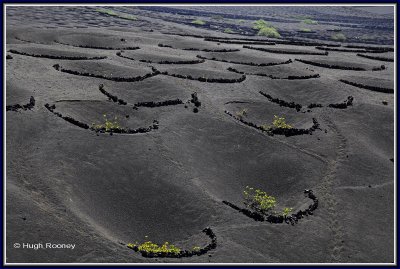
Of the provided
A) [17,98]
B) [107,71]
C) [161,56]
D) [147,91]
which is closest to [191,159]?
[147,91]

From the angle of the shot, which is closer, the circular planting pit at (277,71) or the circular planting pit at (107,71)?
the circular planting pit at (107,71)

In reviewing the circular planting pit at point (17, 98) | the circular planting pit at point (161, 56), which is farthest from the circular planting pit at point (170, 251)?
the circular planting pit at point (161, 56)

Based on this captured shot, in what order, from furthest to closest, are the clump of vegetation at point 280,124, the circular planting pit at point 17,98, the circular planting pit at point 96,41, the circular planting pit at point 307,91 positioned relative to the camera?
the circular planting pit at point 96,41
the circular planting pit at point 307,91
the clump of vegetation at point 280,124
the circular planting pit at point 17,98

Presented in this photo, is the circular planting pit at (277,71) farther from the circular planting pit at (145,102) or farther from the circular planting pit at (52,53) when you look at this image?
the circular planting pit at (52,53)

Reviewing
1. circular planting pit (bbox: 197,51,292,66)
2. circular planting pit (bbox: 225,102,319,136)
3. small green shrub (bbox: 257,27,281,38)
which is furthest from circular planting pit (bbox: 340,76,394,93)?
small green shrub (bbox: 257,27,281,38)

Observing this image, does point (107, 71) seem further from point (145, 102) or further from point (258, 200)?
point (258, 200)

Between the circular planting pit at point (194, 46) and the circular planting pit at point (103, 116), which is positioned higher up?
the circular planting pit at point (194, 46)

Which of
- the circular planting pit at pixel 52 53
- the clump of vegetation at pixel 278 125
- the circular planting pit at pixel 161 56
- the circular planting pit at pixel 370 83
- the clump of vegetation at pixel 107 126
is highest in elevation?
the circular planting pit at pixel 52 53
